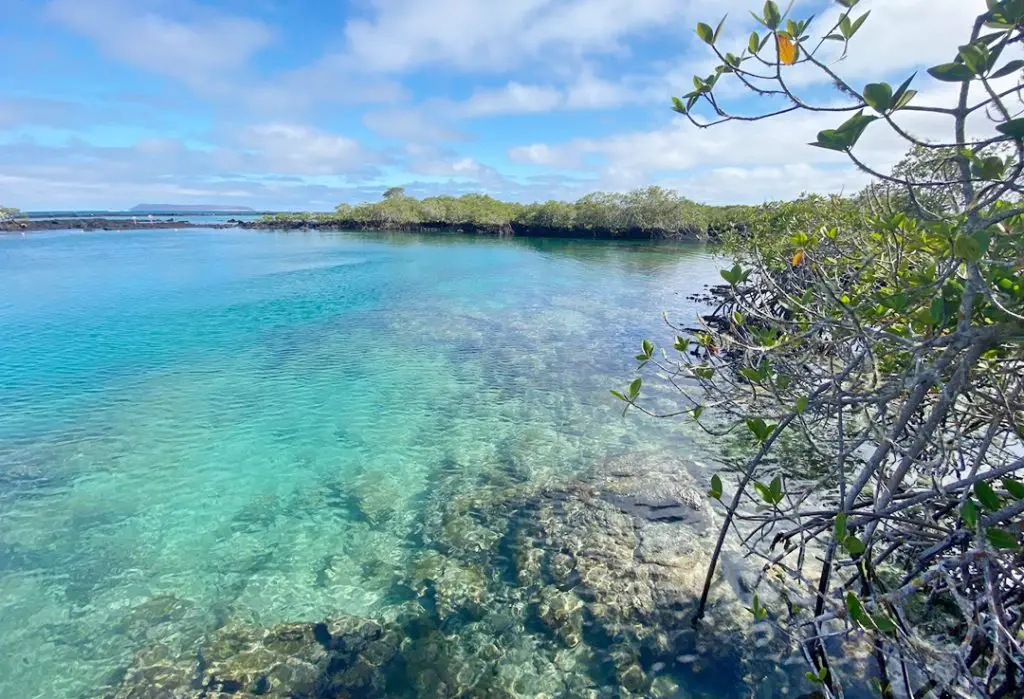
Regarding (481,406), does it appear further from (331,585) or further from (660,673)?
(660,673)

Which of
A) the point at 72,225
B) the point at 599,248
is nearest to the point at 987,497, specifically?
the point at 599,248

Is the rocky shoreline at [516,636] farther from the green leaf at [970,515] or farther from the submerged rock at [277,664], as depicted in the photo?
the green leaf at [970,515]

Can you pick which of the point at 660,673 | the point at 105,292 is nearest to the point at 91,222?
the point at 105,292

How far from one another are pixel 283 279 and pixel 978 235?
29891 millimetres

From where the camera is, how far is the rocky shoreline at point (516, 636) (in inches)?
181

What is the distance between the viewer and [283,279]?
28188mm

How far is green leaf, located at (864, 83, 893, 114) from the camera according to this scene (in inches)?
75.6

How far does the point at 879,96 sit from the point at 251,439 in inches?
382

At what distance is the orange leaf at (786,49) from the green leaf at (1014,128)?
0.92 m

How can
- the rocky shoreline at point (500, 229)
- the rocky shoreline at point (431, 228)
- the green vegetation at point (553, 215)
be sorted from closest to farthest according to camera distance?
the green vegetation at point (553, 215) → the rocky shoreline at point (500, 229) → the rocky shoreline at point (431, 228)

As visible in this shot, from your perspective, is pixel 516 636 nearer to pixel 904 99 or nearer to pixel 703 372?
pixel 703 372

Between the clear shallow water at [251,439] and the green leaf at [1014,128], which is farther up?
the green leaf at [1014,128]

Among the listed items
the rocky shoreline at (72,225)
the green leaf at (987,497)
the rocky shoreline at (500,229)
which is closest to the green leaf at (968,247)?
the green leaf at (987,497)

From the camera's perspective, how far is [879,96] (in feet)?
6.35
